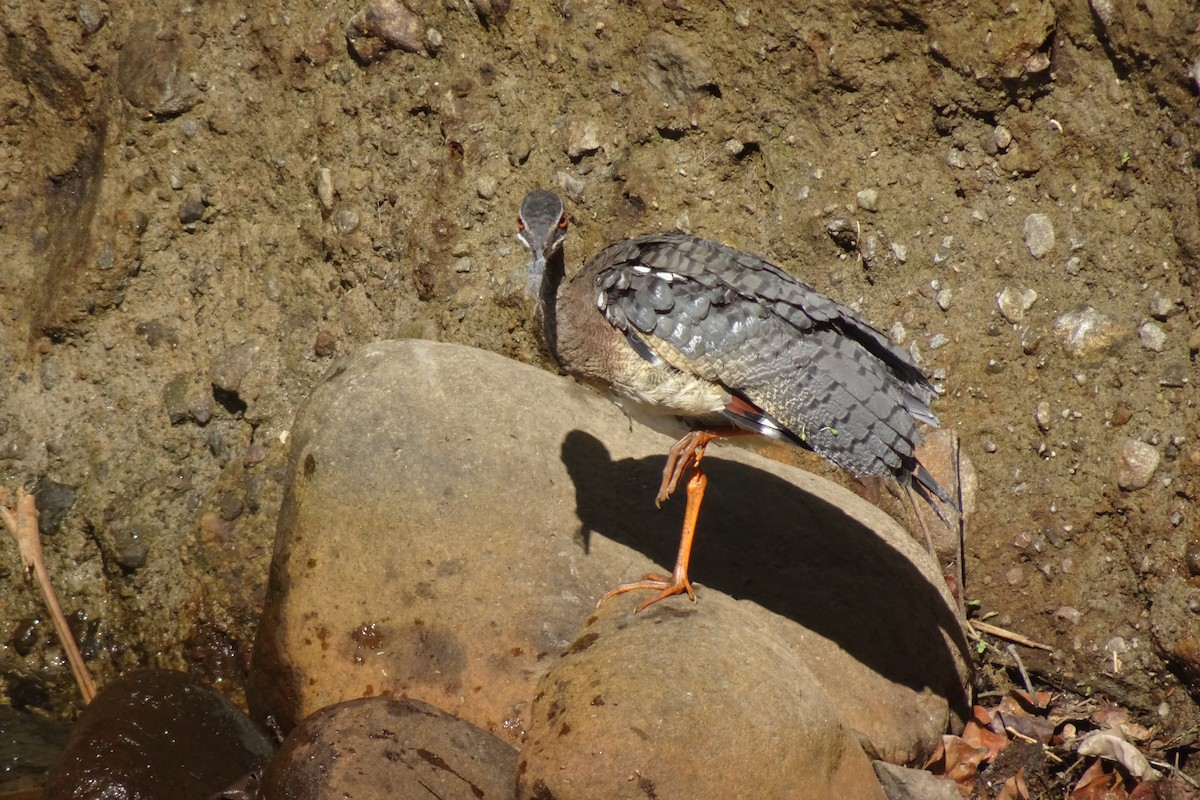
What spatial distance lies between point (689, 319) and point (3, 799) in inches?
134

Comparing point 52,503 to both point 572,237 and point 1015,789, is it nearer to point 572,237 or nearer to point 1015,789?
point 572,237

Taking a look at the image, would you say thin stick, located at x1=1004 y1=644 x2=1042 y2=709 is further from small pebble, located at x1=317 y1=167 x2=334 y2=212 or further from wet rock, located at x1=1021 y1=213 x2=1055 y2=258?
small pebble, located at x1=317 y1=167 x2=334 y2=212

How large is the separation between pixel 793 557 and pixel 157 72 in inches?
167

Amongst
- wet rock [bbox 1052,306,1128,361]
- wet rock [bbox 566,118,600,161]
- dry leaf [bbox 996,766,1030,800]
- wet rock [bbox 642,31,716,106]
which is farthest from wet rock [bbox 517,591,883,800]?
wet rock [bbox 642,31,716,106]

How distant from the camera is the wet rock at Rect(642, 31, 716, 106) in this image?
558cm

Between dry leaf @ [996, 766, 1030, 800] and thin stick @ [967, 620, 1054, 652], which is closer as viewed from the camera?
dry leaf @ [996, 766, 1030, 800]

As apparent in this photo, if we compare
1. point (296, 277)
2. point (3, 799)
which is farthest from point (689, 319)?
point (3, 799)

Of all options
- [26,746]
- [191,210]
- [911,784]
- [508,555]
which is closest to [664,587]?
[508,555]

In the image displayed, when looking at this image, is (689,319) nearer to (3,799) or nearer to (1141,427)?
(1141,427)

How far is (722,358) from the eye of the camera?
4.30 meters

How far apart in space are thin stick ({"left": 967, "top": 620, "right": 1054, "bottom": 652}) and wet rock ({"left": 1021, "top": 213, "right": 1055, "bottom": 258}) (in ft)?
5.72

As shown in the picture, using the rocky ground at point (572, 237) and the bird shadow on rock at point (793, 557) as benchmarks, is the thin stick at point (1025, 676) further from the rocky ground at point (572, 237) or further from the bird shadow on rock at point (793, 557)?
the bird shadow on rock at point (793, 557)

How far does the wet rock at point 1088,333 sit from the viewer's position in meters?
4.98

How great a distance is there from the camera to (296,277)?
19.9ft
